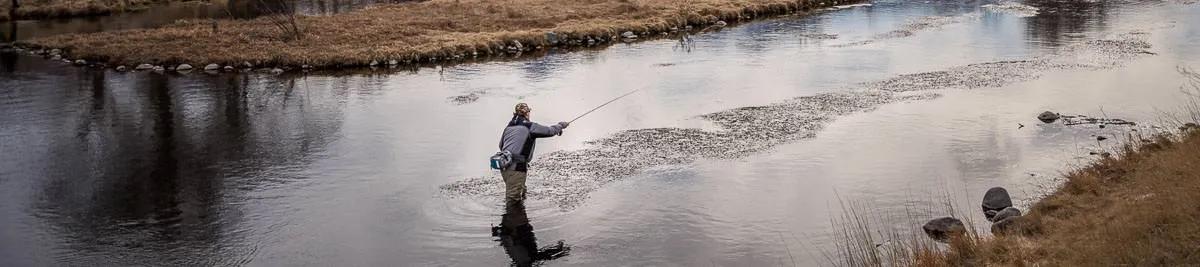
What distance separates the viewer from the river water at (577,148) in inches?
622

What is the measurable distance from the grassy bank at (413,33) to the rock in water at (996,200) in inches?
946

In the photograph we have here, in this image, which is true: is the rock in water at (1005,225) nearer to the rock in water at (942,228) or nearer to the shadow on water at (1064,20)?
the rock in water at (942,228)

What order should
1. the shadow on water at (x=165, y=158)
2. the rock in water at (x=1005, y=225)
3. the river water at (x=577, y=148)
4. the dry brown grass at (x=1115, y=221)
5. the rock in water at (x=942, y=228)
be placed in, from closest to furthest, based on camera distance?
the dry brown grass at (x=1115, y=221)
the rock in water at (x=1005, y=225)
the rock in water at (x=942, y=228)
the river water at (x=577, y=148)
the shadow on water at (x=165, y=158)

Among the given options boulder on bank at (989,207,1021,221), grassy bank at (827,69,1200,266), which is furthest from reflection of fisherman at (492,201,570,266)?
boulder on bank at (989,207,1021,221)

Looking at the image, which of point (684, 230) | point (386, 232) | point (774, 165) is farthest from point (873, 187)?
point (386, 232)

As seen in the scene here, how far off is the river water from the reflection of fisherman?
0.19 metres

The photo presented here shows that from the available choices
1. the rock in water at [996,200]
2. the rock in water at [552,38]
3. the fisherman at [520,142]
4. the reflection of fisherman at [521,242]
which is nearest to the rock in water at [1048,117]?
the rock in water at [996,200]

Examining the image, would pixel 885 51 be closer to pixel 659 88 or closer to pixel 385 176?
pixel 659 88

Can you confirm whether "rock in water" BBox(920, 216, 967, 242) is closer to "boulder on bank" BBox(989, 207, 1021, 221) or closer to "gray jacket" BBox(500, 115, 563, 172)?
"boulder on bank" BBox(989, 207, 1021, 221)

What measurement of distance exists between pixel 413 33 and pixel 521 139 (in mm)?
25864

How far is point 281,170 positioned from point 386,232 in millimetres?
5234

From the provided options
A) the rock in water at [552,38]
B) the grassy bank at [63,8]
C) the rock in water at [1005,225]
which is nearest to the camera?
the rock in water at [1005,225]

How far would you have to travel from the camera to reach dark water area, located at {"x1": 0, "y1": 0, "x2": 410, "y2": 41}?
50.9m

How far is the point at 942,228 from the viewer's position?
1472cm
